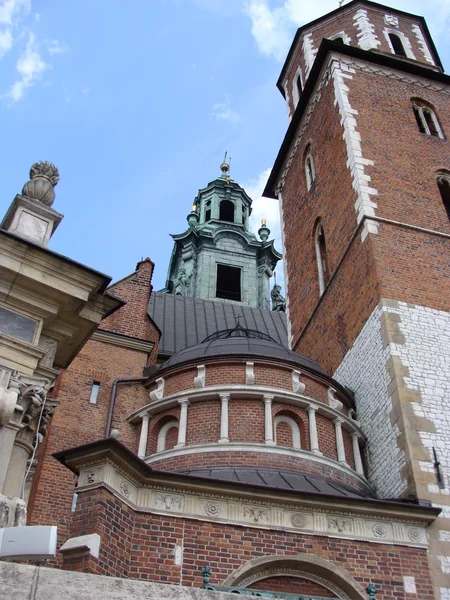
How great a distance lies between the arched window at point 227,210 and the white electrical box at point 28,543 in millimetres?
35231

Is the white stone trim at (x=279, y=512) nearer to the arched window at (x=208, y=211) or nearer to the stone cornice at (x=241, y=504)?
the stone cornice at (x=241, y=504)

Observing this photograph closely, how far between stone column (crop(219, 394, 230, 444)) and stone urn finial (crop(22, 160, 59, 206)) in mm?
5871

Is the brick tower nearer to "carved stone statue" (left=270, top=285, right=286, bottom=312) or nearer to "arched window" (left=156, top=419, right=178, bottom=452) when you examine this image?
"arched window" (left=156, top=419, right=178, bottom=452)

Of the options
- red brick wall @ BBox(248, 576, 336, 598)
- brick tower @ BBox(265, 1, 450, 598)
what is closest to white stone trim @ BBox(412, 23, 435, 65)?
brick tower @ BBox(265, 1, 450, 598)

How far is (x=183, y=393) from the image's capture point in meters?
13.0

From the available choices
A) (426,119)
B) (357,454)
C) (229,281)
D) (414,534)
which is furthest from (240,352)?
(229,281)

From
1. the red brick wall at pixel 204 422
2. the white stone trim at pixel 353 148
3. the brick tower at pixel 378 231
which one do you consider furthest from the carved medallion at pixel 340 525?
the white stone trim at pixel 353 148

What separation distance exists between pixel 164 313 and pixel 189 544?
15.1 m

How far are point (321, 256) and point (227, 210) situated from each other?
71.4 feet

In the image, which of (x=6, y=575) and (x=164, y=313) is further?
(x=164, y=313)

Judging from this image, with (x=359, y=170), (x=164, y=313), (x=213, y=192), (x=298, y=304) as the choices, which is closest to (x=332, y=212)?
(x=359, y=170)

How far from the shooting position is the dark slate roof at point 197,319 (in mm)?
22234

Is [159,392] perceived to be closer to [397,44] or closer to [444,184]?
[444,184]

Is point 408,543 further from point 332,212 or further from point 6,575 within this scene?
point 332,212
